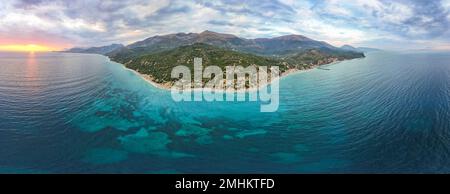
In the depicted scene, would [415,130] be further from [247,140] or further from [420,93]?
[420,93]

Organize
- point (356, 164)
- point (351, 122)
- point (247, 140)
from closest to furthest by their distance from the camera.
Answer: point (356, 164), point (247, 140), point (351, 122)

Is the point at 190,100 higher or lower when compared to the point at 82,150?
higher
